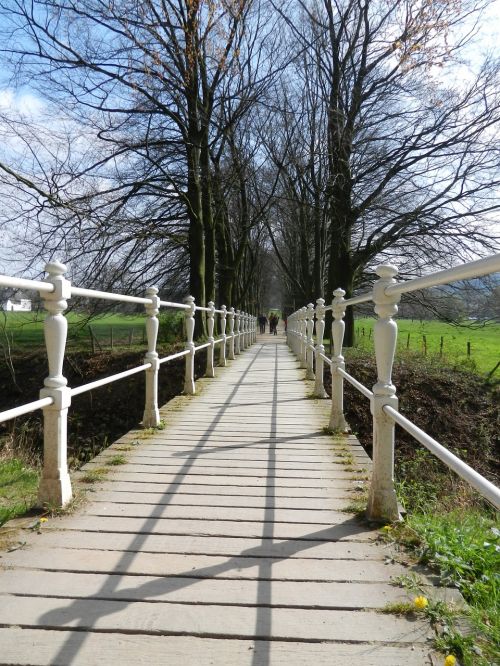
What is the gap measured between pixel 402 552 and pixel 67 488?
1826 mm

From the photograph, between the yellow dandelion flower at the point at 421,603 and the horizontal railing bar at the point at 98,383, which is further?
the horizontal railing bar at the point at 98,383

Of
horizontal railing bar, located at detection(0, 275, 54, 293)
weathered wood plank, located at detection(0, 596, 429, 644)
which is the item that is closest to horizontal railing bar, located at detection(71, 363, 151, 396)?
horizontal railing bar, located at detection(0, 275, 54, 293)

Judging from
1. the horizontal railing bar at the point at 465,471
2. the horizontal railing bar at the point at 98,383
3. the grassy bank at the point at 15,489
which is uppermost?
the horizontal railing bar at the point at 98,383

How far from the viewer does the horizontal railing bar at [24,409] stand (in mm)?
2224

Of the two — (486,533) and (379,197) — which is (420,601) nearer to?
(486,533)

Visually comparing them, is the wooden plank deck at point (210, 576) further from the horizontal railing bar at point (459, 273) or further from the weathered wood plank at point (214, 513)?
the horizontal railing bar at point (459, 273)

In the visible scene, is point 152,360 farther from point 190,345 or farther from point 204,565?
point 204,565

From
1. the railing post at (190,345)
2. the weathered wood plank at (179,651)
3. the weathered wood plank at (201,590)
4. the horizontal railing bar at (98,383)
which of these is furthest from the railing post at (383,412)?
the railing post at (190,345)

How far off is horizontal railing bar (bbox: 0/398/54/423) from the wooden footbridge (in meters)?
0.01

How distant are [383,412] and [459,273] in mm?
1121

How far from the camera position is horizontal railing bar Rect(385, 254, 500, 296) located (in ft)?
5.48

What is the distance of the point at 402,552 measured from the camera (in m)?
2.47

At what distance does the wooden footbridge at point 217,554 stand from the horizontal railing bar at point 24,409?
15 millimetres

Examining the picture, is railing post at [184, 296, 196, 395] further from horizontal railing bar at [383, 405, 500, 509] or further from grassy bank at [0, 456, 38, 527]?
horizontal railing bar at [383, 405, 500, 509]
